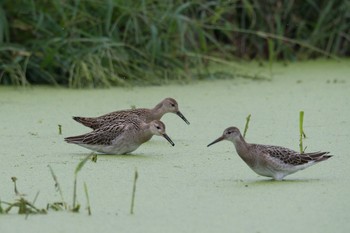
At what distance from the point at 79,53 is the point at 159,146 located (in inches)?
89.1

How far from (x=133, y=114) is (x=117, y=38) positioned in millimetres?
2278

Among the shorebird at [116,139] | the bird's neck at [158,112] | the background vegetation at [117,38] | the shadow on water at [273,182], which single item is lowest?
the shadow on water at [273,182]

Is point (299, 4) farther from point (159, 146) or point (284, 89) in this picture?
point (159, 146)

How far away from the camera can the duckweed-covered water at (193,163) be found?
4.26m

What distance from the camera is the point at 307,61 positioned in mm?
10000

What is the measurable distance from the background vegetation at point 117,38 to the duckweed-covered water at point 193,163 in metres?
0.22

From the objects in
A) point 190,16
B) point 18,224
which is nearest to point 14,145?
point 18,224

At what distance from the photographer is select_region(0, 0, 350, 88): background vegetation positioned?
8273 millimetres

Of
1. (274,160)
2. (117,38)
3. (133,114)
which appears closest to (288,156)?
(274,160)

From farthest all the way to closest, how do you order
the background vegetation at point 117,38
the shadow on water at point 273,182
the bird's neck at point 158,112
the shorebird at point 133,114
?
the background vegetation at point 117,38 < the bird's neck at point 158,112 < the shorebird at point 133,114 < the shadow on water at point 273,182

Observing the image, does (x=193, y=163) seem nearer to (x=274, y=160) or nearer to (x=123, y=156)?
(x=123, y=156)

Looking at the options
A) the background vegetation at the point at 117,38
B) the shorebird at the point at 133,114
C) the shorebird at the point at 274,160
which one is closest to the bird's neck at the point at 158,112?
the shorebird at the point at 133,114

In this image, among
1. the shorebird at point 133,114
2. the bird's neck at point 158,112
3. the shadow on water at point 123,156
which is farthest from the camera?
the bird's neck at point 158,112

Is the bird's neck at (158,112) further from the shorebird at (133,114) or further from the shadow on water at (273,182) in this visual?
the shadow on water at (273,182)
